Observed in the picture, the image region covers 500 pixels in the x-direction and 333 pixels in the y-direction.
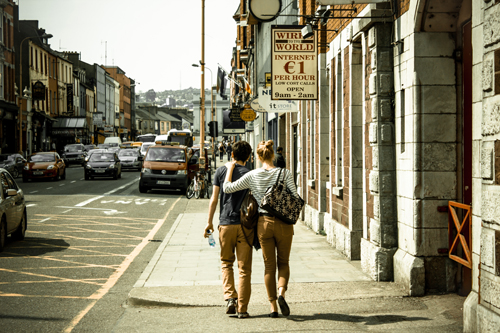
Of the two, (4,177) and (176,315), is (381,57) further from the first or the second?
(4,177)

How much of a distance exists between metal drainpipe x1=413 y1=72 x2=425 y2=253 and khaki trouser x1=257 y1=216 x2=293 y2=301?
5.79ft

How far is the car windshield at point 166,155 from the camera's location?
26812 millimetres

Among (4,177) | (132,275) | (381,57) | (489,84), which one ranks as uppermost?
(381,57)

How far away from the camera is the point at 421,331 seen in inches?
244

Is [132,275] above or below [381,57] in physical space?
below

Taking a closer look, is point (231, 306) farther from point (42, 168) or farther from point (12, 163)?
point (12, 163)

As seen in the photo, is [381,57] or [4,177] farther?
[4,177]

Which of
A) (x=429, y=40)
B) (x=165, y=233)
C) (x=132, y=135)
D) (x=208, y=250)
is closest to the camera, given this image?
(x=429, y=40)

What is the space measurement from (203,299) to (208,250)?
13.2ft

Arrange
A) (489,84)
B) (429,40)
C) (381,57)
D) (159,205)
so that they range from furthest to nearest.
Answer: (159,205) < (381,57) < (429,40) < (489,84)

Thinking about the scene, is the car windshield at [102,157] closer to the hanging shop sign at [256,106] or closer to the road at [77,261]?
the road at [77,261]

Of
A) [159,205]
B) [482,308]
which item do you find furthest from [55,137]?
[482,308]

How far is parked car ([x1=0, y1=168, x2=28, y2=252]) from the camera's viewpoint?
11797mm

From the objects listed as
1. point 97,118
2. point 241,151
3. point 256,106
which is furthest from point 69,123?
point 241,151
